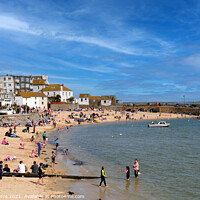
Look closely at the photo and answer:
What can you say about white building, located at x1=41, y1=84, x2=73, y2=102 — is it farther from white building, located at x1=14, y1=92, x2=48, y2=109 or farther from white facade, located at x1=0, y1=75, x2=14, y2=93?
white facade, located at x1=0, y1=75, x2=14, y2=93

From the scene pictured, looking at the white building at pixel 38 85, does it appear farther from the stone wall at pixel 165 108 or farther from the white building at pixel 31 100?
the white building at pixel 31 100

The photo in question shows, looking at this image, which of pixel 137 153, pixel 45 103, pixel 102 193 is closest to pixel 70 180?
pixel 102 193

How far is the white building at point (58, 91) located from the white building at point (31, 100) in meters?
11.7

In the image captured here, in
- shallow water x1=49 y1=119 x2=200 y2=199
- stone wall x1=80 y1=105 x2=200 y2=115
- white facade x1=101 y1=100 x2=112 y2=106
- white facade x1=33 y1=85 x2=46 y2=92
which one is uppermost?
white facade x1=33 y1=85 x2=46 y2=92

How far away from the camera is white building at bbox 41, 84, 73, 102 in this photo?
87.4 m

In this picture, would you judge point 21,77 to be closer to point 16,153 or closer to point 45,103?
point 45,103

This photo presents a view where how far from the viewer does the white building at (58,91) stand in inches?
3441

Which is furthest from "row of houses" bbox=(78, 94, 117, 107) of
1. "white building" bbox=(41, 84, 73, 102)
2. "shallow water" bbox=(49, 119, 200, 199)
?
"shallow water" bbox=(49, 119, 200, 199)

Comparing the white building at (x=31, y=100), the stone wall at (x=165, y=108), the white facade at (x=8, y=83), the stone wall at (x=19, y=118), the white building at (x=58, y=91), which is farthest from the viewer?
the stone wall at (x=165, y=108)

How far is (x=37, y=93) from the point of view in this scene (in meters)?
75.3

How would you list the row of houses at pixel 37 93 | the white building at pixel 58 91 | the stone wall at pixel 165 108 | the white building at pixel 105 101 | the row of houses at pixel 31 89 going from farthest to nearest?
Answer: 1. the white building at pixel 105 101
2. the stone wall at pixel 165 108
3. the white building at pixel 58 91
4. the row of houses at pixel 37 93
5. the row of houses at pixel 31 89

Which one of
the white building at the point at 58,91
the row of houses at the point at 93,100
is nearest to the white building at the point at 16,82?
the white building at the point at 58,91

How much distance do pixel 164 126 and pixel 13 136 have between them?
124ft

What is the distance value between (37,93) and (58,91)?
1301 centimetres
